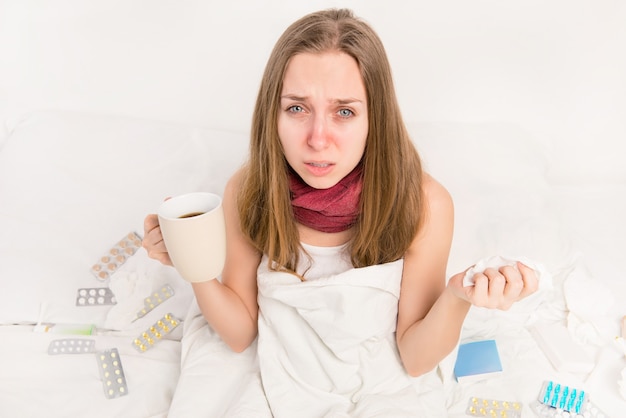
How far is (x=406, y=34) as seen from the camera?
192 centimetres

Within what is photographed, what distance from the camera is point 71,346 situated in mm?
1531

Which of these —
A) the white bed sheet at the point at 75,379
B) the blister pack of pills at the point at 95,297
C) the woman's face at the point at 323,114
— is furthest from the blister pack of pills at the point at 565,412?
the blister pack of pills at the point at 95,297

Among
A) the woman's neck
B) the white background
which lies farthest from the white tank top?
the white background

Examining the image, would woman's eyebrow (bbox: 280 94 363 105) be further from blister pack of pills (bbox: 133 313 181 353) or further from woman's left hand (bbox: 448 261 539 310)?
blister pack of pills (bbox: 133 313 181 353)

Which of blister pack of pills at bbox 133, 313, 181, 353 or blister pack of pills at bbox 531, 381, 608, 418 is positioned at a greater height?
blister pack of pills at bbox 531, 381, 608, 418

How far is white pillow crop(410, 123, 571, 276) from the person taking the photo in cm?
172

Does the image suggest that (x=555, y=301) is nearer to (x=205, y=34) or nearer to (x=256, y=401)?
(x=256, y=401)

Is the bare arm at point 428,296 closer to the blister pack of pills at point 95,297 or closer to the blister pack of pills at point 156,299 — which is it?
the blister pack of pills at point 156,299

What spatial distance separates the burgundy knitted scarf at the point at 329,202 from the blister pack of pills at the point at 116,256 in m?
0.60

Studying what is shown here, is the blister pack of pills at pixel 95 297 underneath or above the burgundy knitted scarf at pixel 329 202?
underneath

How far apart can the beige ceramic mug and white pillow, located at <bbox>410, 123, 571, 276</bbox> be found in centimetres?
78

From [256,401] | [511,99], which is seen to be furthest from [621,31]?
[256,401]

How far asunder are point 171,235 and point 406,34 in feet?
3.75

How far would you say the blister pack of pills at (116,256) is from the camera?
1.72m
